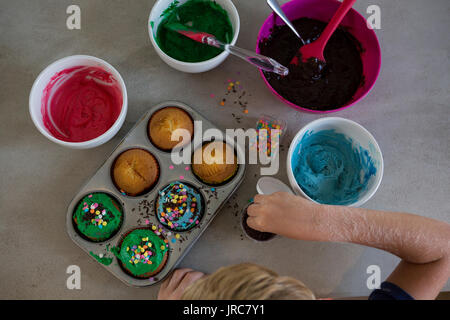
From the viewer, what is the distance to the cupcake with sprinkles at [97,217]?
1208 millimetres

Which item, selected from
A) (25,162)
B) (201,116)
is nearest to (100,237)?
(25,162)

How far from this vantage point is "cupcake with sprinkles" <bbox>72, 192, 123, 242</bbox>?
1.21 m

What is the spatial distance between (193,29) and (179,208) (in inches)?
25.4

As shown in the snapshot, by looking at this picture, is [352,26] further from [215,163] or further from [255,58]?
[215,163]

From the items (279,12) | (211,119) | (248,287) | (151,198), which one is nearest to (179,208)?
(151,198)

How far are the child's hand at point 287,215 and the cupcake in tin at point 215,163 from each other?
18 cm

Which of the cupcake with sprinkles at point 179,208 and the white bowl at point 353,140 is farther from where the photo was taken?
the cupcake with sprinkles at point 179,208

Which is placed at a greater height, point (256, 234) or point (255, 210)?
point (255, 210)

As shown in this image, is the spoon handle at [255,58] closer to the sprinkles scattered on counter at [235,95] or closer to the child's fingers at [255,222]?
the sprinkles scattered on counter at [235,95]

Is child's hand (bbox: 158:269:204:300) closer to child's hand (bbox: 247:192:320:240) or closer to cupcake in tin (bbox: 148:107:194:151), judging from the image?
child's hand (bbox: 247:192:320:240)

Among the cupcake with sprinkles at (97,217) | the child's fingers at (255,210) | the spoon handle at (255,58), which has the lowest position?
the cupcake with sprinkles at (97,217)

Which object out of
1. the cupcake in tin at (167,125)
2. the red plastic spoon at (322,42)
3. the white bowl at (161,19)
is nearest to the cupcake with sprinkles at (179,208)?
the cupcake in tin at (167,125)

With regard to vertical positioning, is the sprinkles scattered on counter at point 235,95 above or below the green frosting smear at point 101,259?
above

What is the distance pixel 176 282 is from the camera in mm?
1224
